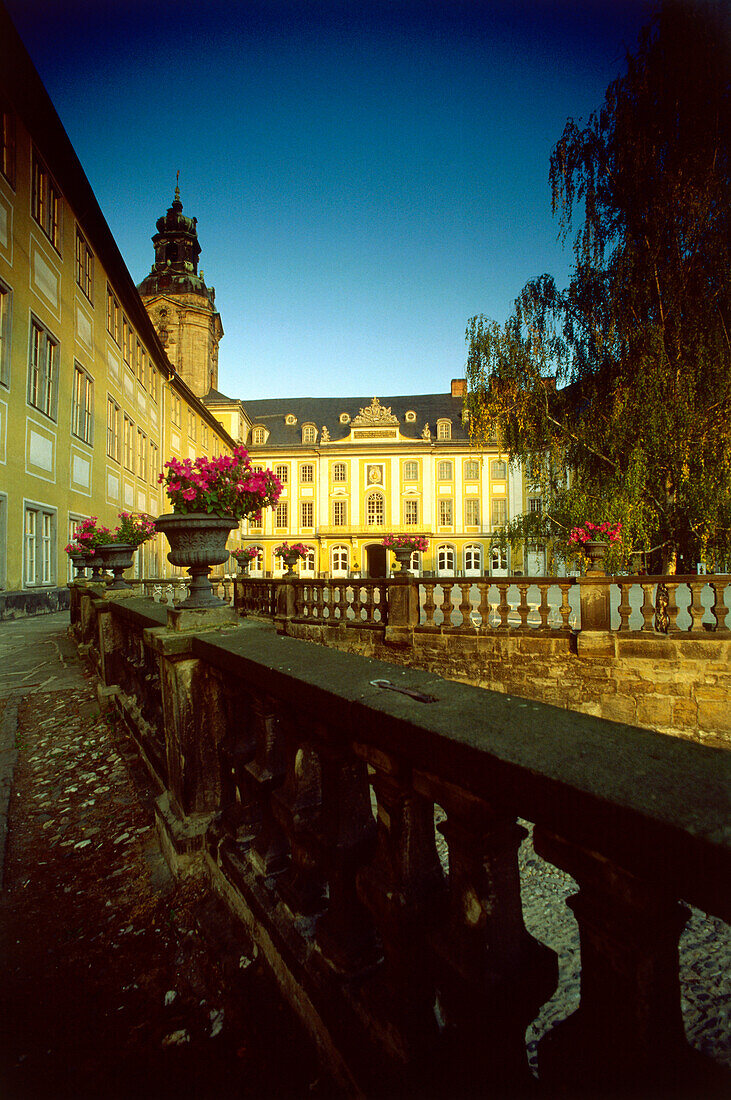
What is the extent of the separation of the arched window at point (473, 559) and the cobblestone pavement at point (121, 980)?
37970mm

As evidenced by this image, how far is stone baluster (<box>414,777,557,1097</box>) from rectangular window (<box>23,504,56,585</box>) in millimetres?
13246

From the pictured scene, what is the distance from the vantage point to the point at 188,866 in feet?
7.51

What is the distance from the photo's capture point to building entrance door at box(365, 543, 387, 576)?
135 feet

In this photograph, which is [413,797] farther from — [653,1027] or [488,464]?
[488,464]

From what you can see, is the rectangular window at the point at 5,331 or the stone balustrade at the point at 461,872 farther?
the rectangular window at the point at 5,331

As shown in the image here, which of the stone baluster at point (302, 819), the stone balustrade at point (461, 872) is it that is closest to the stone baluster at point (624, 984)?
the stone balustrade at point (461, 872)

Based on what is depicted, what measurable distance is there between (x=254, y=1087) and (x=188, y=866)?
1.08 metres

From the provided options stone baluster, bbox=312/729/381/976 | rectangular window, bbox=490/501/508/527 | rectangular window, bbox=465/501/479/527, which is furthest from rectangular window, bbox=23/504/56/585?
rectangular window, bbox=490/501/508/527

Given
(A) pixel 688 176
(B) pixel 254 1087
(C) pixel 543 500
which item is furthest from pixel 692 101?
(B) pixel 254 1087

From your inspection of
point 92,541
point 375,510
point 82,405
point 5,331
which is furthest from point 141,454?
point 375,510

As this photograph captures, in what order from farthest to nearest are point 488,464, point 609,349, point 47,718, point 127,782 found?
point 488,464, point 609,349, point 47,718, point 127,782

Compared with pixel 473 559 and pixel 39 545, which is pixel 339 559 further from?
pixel 39 545

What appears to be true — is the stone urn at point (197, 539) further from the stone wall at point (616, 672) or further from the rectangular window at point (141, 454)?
the rectangular window at point (141, 454)

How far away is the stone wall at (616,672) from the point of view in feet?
28.2
